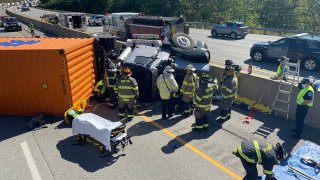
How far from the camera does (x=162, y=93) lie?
9656mm

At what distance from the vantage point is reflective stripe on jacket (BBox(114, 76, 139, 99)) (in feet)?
30.6

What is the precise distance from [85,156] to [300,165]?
212 inches

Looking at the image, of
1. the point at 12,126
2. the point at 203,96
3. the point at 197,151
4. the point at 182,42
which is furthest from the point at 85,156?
the point at 182,42

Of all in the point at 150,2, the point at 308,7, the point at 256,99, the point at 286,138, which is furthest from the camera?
the point at 150,2

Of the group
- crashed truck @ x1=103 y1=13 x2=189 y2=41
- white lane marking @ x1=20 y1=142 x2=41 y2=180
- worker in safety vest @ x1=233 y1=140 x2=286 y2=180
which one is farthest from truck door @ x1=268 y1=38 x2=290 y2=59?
white lane marking @ x1=20 y1=142 x2=41 y2=180

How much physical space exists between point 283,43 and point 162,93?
10335mm

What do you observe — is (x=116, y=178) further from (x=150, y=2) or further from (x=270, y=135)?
(x=150, y=2)

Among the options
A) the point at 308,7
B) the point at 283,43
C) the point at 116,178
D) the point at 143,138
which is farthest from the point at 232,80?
the point at 308,7

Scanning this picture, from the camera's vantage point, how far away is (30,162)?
7383 mm

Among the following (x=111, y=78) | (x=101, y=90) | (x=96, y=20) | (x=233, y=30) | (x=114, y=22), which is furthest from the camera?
(x=96, y=20)

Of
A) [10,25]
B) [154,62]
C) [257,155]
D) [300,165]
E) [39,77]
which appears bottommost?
[300,165]

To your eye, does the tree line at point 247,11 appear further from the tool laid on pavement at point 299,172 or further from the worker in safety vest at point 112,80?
the tool laid on pavement at point 299,172

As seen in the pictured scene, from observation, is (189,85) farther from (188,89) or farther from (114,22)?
(114,22)

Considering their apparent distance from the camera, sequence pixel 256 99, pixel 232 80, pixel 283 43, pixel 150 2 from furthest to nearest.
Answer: pixel 150 2
pixel 283 43
pixel 256 99
pixel 232 80
